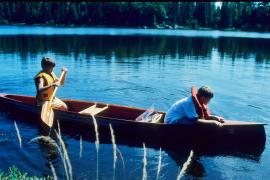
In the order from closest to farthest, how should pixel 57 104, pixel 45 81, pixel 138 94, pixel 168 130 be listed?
1. pixel 168 130
2. pixel 45 81
3. pixel 57 104
4. pixel 138 94

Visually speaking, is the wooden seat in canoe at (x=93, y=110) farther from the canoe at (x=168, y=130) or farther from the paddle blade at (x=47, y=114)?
the paddle blade at (x=47, y=114)

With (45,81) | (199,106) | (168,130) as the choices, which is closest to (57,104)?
(45,81)

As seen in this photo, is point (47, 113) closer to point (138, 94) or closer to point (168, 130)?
point (168, 130)

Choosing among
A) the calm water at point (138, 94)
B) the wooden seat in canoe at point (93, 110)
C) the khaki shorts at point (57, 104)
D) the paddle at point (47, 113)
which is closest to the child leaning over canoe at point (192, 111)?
the calm water at point (138, 94)

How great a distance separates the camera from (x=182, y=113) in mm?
10688

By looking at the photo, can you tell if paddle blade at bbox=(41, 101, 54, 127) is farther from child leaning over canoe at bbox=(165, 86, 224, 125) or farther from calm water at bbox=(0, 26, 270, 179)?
Answer: child leaning over canoe at bbox=(165, 86, 224, 125)

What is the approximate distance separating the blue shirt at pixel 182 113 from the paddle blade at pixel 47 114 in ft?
12.1

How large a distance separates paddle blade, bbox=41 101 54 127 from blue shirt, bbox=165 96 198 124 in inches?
145

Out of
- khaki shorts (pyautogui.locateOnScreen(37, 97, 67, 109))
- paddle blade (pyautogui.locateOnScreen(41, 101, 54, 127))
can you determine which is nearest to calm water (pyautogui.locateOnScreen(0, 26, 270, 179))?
paddle blade (pyautogui.locateOnScreen(41, 101, 54, 127))

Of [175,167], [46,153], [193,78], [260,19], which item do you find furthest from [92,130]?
[260,19]

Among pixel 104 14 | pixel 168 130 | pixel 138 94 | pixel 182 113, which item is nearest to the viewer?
pixel 182 113

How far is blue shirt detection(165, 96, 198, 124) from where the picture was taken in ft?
34.0

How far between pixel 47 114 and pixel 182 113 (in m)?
4.30

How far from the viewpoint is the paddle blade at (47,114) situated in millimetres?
11633
